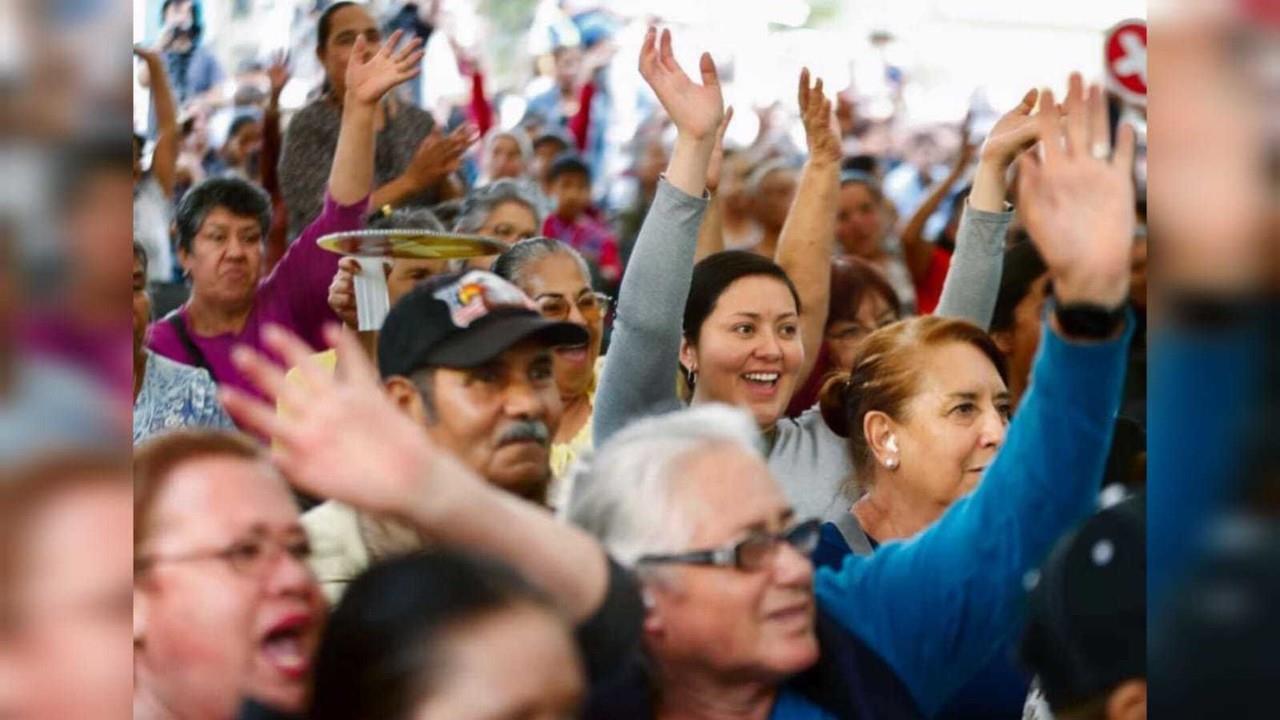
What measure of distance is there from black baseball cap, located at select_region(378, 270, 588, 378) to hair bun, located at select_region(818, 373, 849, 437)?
1.47 ft

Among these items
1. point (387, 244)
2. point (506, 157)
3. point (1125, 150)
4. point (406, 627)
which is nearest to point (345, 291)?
point (387, 244)

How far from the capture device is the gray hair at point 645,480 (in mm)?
1179

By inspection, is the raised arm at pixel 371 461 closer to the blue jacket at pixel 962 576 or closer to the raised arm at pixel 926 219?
the blue jacket at pixel 962 576

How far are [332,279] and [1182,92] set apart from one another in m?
0.67

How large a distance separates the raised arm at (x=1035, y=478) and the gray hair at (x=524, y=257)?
0.51 meters

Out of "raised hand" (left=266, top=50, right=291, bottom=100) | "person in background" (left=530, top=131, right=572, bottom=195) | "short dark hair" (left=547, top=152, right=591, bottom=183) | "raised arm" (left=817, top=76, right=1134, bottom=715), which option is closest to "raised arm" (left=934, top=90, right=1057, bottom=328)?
"raised arm" (left=817, top=76, right=1134, bottom=715)

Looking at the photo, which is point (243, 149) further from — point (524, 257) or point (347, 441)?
point (347, 441)

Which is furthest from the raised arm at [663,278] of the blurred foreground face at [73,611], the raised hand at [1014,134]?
the blurred foreground face at [73,611]

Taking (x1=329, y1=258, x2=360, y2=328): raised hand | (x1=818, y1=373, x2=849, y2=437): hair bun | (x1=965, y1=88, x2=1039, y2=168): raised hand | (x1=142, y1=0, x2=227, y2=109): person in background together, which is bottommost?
(x1=818, y1=373, x2=849, y2=437): hair bun

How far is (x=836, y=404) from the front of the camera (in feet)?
5.51

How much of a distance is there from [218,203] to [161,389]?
276mm

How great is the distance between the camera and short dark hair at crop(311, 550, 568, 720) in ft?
3.35

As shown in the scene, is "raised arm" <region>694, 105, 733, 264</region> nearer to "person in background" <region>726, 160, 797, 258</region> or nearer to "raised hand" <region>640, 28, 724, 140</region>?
"raised hand" <region>640, 28, 724, 140</region>

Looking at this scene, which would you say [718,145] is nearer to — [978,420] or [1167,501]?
[978,420]
